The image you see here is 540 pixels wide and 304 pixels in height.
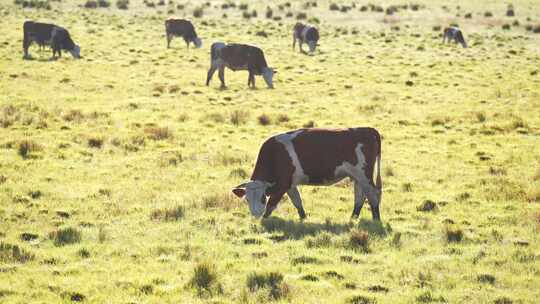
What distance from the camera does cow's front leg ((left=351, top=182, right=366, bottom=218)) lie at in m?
11.0

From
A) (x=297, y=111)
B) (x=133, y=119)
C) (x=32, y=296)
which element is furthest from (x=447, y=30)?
(x=32, y=296)

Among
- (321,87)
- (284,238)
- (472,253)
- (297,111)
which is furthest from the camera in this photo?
(321,87)

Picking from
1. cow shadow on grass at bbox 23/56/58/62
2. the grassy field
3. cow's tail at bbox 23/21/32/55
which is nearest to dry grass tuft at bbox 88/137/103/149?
the grassy field

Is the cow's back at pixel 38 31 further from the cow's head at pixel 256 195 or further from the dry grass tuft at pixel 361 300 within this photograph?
the dry grass tuft at pixel 361 300

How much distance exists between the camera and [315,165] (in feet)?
35.5

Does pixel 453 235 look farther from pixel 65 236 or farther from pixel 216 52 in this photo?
pixel 216 52

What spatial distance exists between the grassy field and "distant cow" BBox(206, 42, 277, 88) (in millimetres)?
798

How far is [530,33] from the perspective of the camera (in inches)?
1716

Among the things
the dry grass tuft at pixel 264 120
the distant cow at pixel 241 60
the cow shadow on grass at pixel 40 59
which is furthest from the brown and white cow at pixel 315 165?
the cow shadow on grass at pixel 40 59

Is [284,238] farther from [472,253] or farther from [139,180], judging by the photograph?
[139,180]

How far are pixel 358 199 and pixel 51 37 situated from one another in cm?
2555

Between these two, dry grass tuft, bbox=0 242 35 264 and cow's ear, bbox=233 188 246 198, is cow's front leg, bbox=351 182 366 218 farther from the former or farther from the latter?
dry grass tuft, bbox=0 242 35 264

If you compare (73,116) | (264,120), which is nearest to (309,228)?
(264,120)

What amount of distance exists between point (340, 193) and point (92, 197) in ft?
14.1
